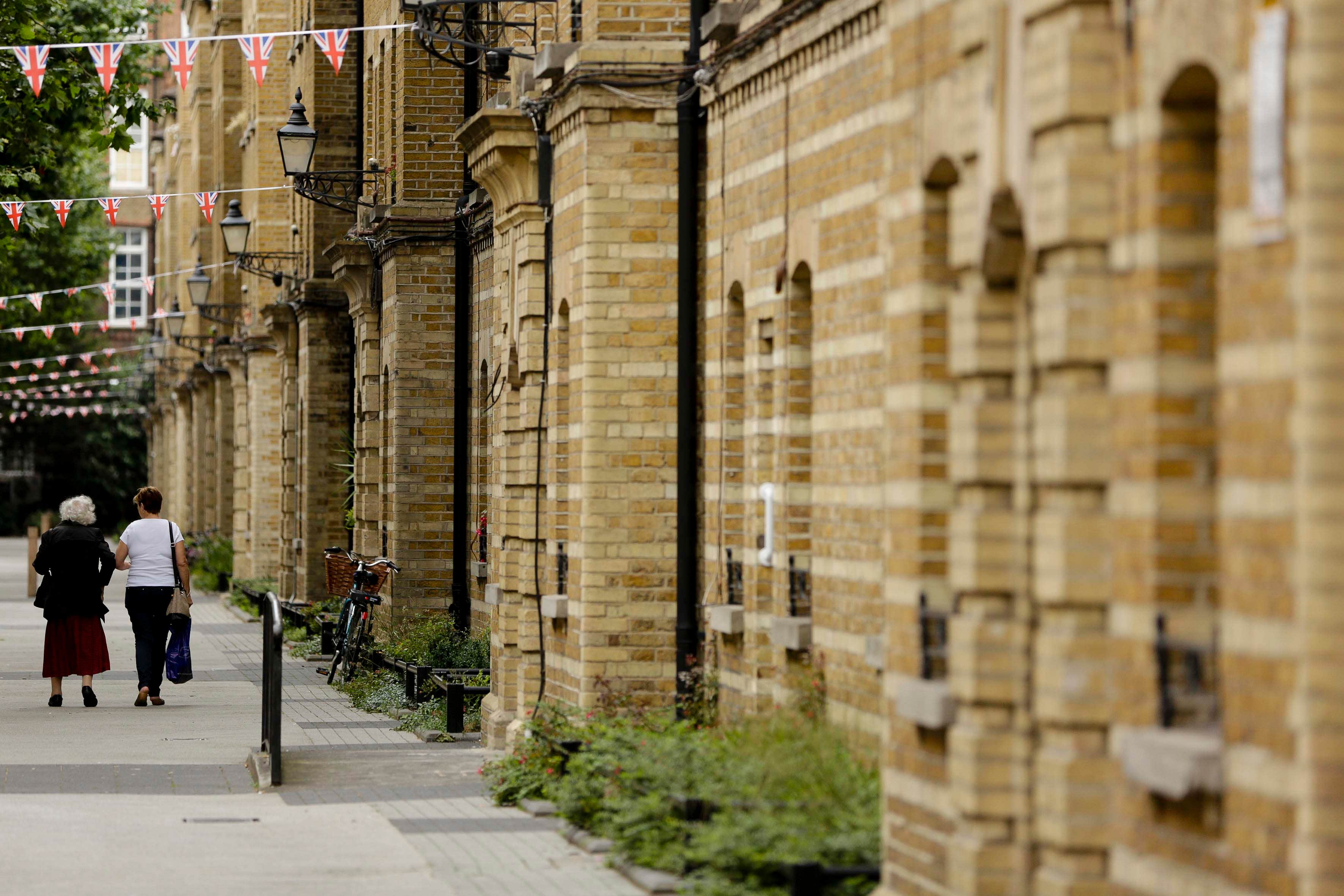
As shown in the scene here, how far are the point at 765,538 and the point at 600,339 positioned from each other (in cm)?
220

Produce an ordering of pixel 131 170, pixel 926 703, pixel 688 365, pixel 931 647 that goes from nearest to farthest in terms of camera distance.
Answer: pixel 926 703 → pixel 931 647 → pixel 688 365 → pixel 131 170

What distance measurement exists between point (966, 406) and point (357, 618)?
15118 millimetres

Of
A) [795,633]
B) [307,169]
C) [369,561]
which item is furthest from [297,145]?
[795,633]

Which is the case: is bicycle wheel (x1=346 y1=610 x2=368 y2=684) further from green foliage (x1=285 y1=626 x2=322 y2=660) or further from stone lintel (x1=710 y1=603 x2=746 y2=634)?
stone lintel (x1=710 y1=603 x2=746 y2=634)

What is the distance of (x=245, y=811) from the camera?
13.1 metres

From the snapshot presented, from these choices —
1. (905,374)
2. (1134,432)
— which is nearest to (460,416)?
(905,374)

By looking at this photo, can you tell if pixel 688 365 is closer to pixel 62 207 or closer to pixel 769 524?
pixel 769 524

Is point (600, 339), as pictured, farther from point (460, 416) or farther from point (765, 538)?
point (460, 416)

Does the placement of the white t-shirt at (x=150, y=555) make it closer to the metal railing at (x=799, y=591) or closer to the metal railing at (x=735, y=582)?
the metal railing at (x=735, y=582)

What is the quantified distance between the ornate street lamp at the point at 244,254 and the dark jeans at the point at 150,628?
11488mm

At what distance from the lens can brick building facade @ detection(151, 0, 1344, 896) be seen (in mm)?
6152

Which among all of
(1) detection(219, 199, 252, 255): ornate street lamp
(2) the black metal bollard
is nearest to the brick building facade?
(2) the black metal bollard

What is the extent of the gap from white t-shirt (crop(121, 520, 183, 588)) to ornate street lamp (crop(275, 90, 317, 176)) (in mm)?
5342

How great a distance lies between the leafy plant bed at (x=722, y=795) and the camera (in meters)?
9.29
